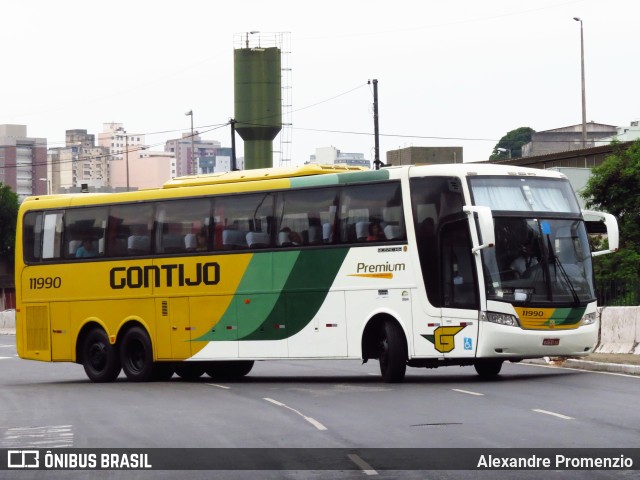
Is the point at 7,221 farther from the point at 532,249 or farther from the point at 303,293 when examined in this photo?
the point at 532,249

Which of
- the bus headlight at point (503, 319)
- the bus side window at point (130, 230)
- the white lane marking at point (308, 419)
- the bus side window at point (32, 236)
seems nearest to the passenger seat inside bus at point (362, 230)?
the bus headlight at point (503, 319)

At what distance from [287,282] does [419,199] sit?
3135mm

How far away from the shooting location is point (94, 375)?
28203 millimetres

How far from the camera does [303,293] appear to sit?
2514 centimetres

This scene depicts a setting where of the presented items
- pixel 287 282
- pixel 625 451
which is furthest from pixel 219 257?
pixel 625 451

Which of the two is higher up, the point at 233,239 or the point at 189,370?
the point at 233,239

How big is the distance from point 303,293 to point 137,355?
176 inches

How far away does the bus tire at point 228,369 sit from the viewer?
28234mm

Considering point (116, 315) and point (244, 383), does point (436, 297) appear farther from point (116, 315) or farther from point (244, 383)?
point (116, 315)

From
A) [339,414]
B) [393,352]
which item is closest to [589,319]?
[393,352]

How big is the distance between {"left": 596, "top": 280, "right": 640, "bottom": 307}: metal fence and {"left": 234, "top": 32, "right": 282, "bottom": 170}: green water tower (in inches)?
1939

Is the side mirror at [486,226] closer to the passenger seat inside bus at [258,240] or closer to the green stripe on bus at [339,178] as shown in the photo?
the green stripe on bus at [339,178]

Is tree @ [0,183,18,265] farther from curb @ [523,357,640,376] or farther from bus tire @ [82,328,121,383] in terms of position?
curb @ [523,357,640,376]

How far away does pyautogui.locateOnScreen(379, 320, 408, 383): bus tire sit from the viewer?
23.5 m
